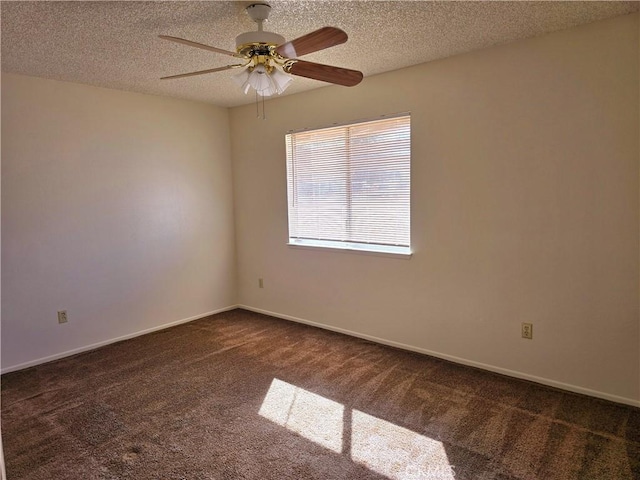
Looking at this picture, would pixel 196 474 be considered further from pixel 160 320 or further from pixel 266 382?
pixel 160 320

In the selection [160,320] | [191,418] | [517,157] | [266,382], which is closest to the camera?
[191,418]

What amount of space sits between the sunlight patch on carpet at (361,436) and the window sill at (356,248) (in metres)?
1.37

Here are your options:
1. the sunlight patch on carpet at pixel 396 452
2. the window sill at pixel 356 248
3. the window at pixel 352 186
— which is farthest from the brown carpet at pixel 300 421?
the window at pixel 352 186

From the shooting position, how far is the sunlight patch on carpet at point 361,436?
2107 millimetres

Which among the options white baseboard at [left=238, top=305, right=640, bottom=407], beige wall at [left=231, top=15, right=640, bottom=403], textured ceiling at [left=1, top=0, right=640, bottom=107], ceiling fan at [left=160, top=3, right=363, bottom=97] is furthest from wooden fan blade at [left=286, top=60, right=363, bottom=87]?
white baseboard at [left=238, top=305, right=640, bottom=407]

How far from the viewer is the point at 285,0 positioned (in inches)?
84.2

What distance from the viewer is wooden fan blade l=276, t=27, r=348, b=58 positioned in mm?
1782

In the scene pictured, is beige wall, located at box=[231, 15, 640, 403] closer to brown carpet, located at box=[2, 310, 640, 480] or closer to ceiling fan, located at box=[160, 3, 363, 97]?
brown carpet, located at box=[2, 310, 640, 480]

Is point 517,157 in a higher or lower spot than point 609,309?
higher

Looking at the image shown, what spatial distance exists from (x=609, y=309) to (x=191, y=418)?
2705mm

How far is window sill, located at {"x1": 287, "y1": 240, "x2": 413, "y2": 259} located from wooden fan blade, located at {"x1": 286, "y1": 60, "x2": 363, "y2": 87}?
1.58 meters

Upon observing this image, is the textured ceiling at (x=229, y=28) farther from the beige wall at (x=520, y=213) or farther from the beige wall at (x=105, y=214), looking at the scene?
the beige wall at (x=105, y=214)

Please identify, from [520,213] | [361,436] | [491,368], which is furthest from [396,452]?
[520,213]

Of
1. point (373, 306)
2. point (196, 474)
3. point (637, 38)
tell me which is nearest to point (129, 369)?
point (196, 474)
